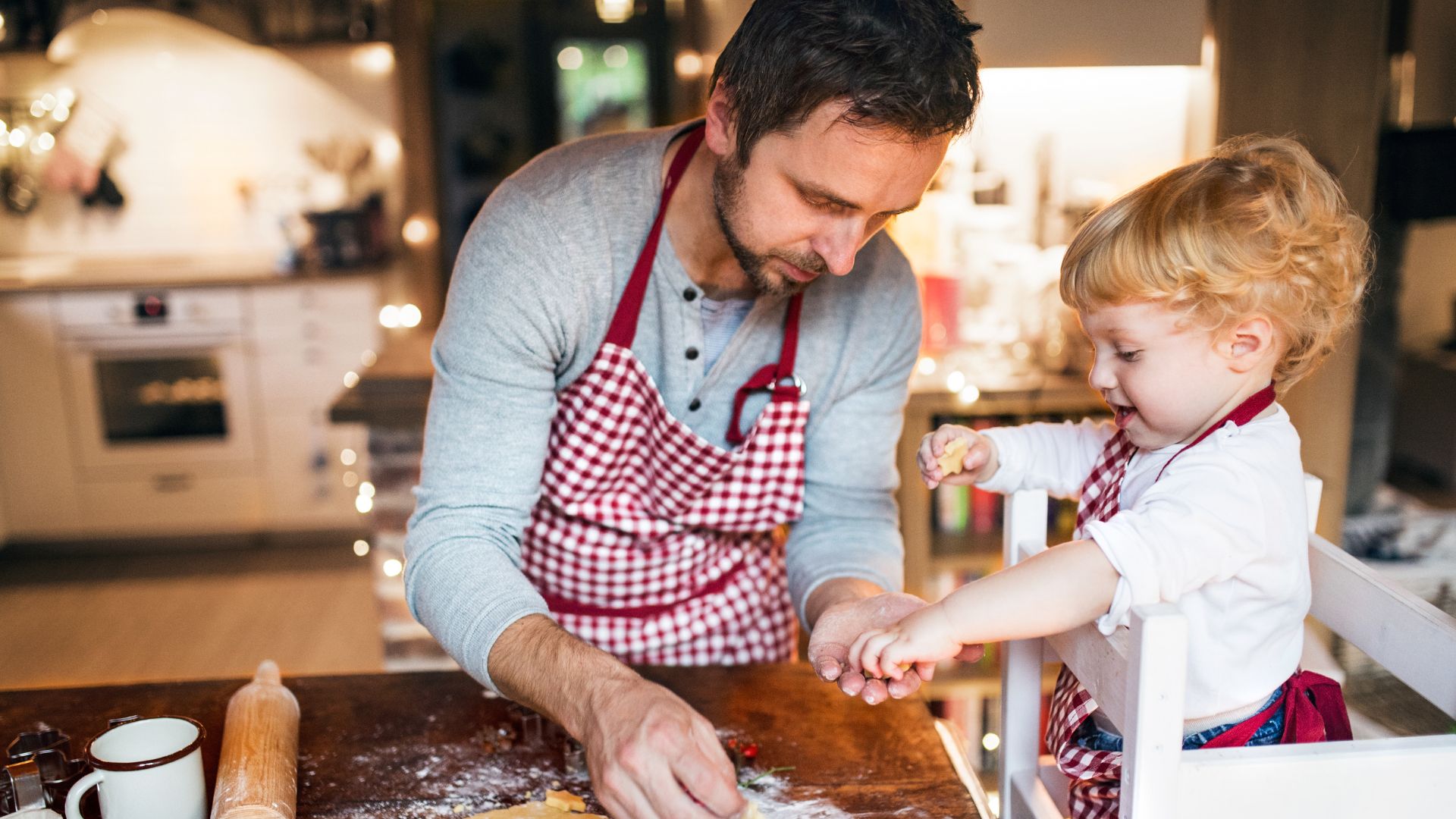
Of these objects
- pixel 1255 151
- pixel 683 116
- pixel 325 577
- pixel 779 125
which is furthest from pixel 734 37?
pixel 683 116

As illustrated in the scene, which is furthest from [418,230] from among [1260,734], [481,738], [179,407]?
[1260,734]

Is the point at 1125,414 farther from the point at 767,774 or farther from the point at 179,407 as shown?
the point at 179,407

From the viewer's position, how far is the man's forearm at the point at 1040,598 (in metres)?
0.92

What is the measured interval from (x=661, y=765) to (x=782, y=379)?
60 centimetres

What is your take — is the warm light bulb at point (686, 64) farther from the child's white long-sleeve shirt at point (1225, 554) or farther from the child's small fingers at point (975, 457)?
the child's white long-sleeve shirt at point (1225, 554)

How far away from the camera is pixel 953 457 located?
3.95ft

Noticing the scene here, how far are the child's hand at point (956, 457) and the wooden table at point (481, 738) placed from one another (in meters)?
0.24

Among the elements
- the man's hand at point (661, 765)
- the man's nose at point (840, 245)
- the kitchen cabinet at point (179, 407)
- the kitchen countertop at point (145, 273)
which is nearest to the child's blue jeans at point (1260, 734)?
the man's hand at point (661, 765)

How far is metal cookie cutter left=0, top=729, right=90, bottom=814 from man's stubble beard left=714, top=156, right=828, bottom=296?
810 mm

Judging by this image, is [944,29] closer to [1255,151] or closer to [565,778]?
[1255,151]

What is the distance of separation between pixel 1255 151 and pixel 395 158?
3979 mm

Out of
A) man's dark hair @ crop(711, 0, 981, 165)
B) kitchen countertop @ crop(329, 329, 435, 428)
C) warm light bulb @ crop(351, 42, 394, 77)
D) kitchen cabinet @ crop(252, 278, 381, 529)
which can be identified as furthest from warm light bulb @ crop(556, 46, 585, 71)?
man's dark hair @ crop(711, 0, 981, 165)

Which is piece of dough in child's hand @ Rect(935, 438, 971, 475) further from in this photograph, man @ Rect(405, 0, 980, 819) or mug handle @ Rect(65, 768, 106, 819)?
mug handle @ Rect(65, 768, 106, 819)

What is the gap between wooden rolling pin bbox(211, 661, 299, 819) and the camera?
0.95 meters
